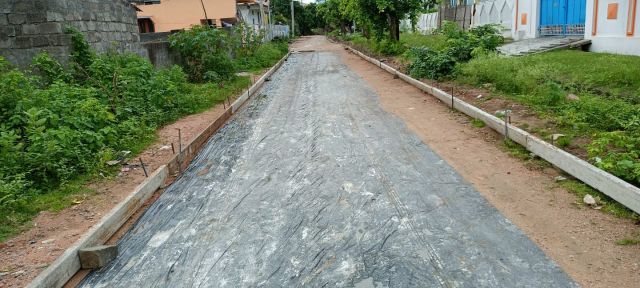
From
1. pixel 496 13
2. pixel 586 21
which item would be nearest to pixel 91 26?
pixel 586 21

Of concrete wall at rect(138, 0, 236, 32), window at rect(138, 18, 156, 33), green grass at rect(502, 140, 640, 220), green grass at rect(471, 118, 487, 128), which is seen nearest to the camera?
green grass at rect(502, 140, 640, 220)

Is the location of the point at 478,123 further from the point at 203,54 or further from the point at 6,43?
the point at 203,54

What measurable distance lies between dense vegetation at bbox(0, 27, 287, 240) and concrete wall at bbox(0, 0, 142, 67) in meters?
0.33

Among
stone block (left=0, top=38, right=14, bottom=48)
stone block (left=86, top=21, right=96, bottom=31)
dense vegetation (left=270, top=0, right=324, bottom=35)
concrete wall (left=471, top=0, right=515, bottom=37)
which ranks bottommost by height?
stone block (left=0, top=38, right=14, bottom=48)

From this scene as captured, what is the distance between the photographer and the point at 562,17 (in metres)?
20.7

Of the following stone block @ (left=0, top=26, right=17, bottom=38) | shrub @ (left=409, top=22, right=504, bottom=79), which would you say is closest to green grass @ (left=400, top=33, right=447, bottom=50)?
shrub @ (left=409, top=22, right=504, bottom=79)

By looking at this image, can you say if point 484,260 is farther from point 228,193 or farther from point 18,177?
point 18,177

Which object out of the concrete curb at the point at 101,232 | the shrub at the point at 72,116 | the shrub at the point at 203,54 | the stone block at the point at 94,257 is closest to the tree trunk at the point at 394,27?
the shrub at the point at 203,54

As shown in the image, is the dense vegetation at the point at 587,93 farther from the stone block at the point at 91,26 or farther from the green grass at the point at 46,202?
the stone block at the point at 91,26

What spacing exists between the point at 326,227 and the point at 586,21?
1744 cm

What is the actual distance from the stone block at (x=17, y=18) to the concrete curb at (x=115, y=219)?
4081 mm

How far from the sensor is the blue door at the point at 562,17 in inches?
773

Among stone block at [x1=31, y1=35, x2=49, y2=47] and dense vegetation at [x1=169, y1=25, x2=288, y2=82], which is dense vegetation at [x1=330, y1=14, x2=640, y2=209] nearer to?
dense vegetation at [x1=169, y1=25, x2=288, y2=82]

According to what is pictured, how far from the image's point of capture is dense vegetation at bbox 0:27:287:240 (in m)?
5.94
